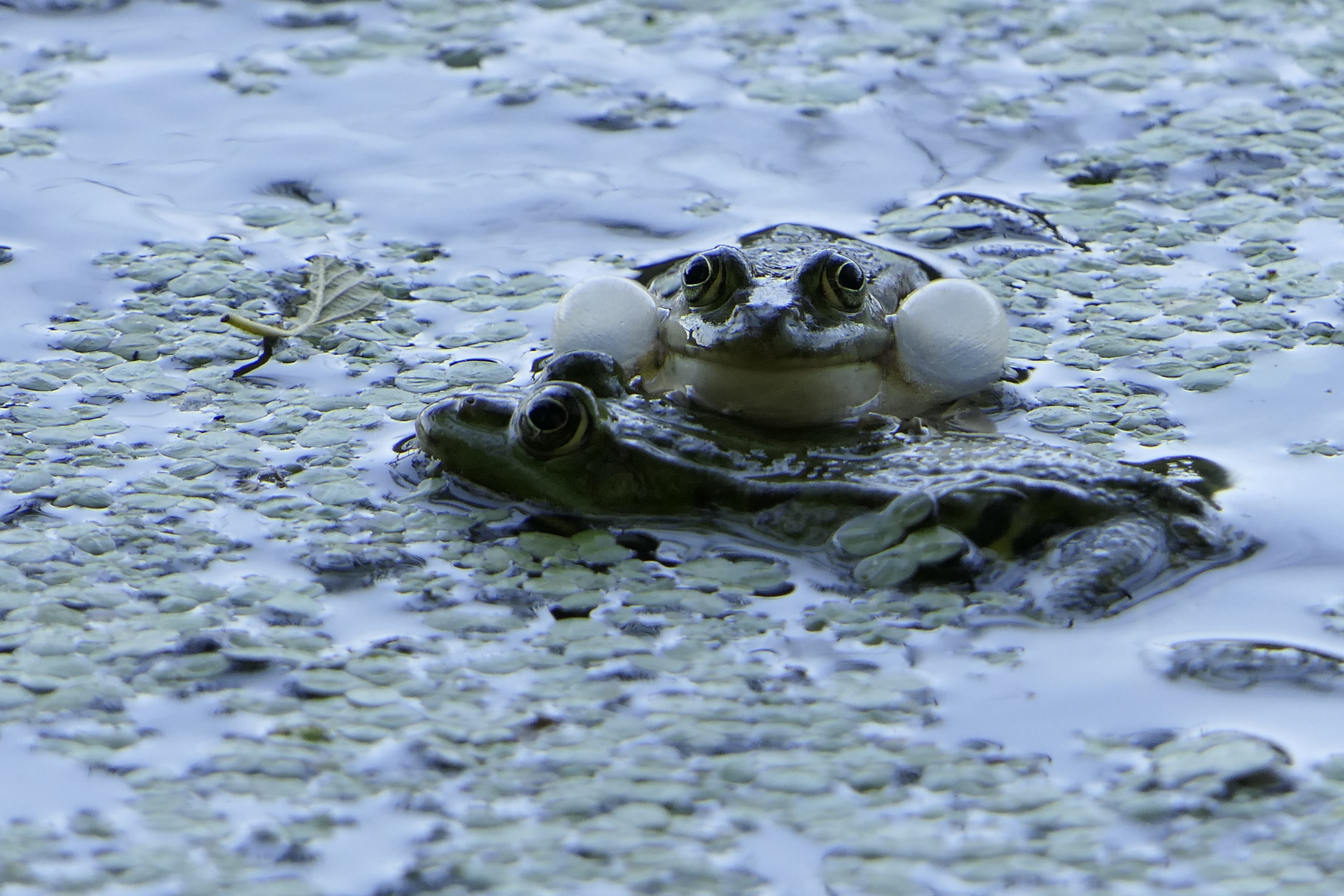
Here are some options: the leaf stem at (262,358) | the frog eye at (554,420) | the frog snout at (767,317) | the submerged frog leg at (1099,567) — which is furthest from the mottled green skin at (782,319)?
the leaf stem at (262,358)

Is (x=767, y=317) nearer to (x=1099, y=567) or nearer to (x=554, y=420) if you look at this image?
(x=554, y=420)

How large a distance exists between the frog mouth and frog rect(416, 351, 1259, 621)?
0.08 meters

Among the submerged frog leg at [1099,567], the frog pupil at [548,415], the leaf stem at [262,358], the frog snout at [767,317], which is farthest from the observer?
the leaf stem at [262,358]

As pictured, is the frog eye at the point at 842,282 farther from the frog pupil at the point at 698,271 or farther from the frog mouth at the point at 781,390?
the frog pupil at the point at 698,271

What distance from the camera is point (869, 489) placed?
A: 8.71 ft

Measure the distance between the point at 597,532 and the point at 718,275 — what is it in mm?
613

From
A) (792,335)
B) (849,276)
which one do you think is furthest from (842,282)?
(792,335)

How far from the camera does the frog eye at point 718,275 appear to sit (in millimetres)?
3012

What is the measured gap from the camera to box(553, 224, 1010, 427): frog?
2938mm

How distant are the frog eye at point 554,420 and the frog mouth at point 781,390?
0.35 meters

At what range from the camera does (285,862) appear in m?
1.94

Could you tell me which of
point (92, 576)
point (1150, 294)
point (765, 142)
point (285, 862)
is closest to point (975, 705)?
point (285, 862)

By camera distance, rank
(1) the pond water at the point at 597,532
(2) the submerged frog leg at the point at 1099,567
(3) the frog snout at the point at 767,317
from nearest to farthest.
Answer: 1. (1) the pond water at the point at 597,532
2. (2) the submerged frog leg at the point at 1099,567
3. (3) the frog snout at the point at 767,317

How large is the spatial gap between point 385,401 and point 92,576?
0.79 m
